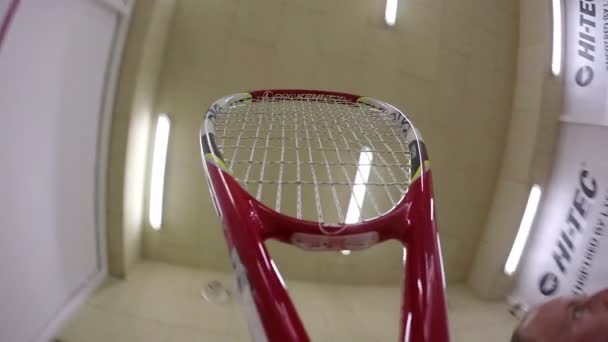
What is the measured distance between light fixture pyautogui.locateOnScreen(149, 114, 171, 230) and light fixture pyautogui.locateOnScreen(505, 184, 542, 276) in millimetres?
2455

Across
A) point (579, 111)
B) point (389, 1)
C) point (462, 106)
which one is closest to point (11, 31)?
point (389, 1)

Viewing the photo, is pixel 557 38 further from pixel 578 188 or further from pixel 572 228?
pixel 572 228

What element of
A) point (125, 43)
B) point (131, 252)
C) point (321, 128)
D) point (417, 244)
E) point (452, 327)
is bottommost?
point (452, 327)

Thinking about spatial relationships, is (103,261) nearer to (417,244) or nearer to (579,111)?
(417,244)

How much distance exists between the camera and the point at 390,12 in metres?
1.81

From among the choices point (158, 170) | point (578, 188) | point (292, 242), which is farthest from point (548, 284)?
point (158, 170)

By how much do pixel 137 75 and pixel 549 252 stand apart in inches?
110

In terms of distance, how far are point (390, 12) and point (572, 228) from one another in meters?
1.78

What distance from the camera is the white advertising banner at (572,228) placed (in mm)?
1496

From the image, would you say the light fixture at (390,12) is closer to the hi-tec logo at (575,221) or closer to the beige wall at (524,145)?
the beige wall at (524,145)

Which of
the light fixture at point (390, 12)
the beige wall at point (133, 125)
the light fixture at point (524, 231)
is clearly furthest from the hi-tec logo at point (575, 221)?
Result: the beige wall at point (133, 125)

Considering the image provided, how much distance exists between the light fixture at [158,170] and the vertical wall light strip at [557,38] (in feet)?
8.41

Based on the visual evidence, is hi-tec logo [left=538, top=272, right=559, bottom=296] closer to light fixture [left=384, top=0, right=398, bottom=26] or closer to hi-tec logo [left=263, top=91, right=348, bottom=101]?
hi-tec logo [left=263, top=91, right=348, bottom=101]

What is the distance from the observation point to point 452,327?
1623 mm
